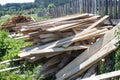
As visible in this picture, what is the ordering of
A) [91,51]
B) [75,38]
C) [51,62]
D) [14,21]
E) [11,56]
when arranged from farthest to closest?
[14,21] < [11,56] < [51,62] < [75,38] < [91,51]

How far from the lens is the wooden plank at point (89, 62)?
6.10 meters

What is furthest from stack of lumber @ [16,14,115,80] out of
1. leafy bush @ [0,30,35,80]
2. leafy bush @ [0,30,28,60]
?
leafy bush @ [0,30,28,60]

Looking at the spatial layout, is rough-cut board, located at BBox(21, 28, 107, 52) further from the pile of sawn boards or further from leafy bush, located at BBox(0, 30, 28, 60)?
leafy bush, located at BBox(0, 30, 28, 60)

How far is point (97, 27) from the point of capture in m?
7.59

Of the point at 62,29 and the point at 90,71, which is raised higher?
the point at 62,29

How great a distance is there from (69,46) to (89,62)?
751 mm

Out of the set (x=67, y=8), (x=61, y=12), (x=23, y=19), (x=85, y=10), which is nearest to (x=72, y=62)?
(x=85, y=10)

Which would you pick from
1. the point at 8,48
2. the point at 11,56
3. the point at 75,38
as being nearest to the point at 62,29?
the point at 75,38

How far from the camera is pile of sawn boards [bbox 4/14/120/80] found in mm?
6375

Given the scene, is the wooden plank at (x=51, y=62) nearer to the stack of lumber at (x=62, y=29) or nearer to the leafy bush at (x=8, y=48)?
the stack of lumber at (x=62, y=29)

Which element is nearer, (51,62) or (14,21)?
(51,62)

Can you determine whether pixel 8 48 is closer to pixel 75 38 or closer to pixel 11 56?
pixel 11 56

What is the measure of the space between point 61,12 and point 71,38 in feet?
32.4

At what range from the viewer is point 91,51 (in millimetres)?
6508
